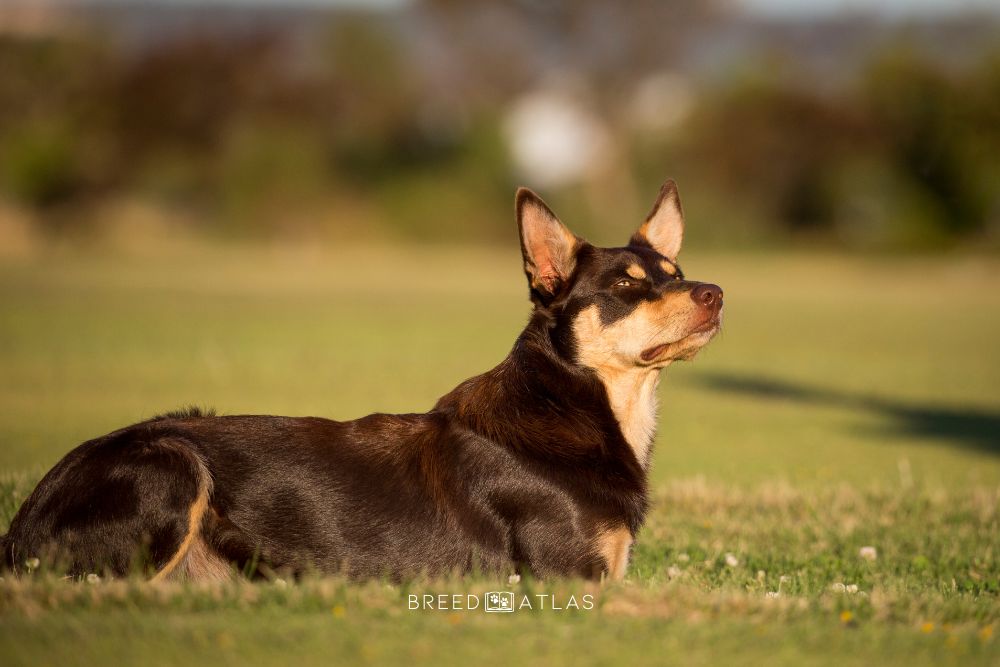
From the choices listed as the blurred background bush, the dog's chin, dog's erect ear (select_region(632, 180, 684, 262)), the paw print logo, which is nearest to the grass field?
the paw print logo

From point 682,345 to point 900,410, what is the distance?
34.9 feet

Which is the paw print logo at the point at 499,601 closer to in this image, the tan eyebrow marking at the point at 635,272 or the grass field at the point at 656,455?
the grass field at the point at 656,455

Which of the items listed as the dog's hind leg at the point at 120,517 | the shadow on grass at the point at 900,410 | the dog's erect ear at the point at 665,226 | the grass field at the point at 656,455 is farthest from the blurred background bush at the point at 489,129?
the dog's hind leg at the point at 120,517

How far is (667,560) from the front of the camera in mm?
7266

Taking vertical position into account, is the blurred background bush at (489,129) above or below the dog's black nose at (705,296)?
above

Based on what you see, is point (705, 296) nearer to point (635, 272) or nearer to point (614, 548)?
point (635, 272)

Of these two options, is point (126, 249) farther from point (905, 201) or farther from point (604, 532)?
point (604, 532)

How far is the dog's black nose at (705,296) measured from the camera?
6238 millimetres

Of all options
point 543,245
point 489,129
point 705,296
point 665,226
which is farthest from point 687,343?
point 489,129

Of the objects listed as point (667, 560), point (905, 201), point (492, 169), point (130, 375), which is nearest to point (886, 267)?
point (905, 201)

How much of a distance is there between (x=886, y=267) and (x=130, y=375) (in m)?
34.0

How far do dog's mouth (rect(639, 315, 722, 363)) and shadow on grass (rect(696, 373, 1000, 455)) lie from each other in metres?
7.85

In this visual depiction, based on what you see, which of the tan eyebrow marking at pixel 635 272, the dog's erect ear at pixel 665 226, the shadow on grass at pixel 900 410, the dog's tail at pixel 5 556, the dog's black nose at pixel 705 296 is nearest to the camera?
the dog's tail at pixel 5 556

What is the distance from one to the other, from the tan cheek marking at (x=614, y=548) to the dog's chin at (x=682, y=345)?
0.94 m
